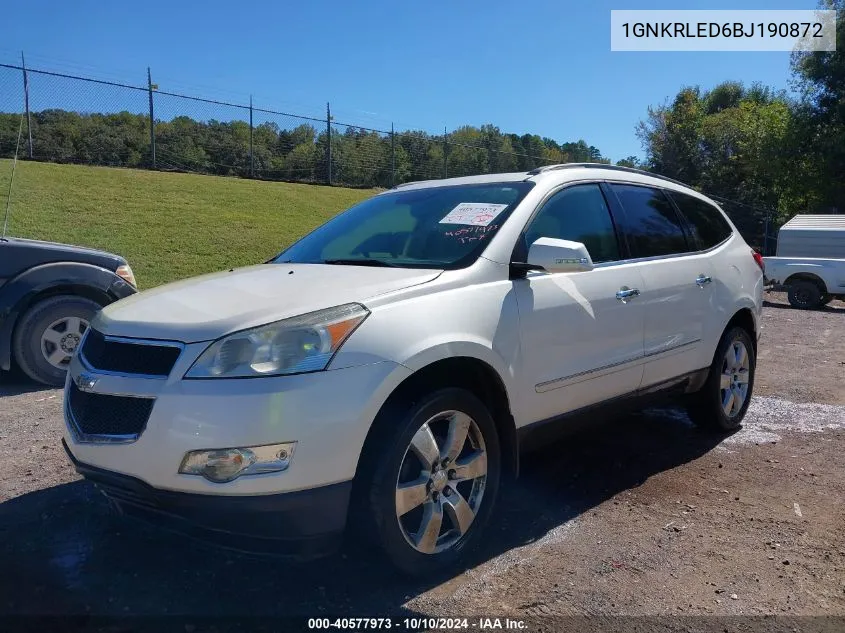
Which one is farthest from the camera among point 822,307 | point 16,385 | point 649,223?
point 822,307

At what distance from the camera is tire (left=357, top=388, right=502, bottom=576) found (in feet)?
8.67

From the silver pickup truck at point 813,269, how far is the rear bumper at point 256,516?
50.4 ft

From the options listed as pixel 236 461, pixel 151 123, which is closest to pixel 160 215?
pixel 151 123

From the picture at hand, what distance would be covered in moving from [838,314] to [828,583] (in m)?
13.0

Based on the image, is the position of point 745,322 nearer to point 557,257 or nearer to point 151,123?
point 557,257

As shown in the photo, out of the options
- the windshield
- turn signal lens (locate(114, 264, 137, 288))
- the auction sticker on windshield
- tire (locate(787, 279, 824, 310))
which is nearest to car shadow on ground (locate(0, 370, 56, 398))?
turn signal lens (locate(114, 264, 137, 288))

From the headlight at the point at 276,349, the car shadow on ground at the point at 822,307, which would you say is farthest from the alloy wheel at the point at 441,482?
the car shadow on ground at the point at 822,307

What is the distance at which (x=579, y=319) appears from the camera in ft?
11.7

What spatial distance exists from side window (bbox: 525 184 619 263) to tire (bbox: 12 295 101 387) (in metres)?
4.24

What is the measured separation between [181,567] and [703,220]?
4.09 m

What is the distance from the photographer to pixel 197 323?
263 centimetres

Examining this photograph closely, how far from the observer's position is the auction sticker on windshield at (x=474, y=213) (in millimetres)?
3529

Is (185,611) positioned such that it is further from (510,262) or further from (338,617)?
(510,262)

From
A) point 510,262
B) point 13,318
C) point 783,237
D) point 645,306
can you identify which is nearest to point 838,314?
point 783,237
